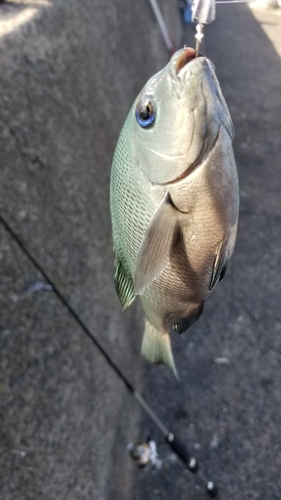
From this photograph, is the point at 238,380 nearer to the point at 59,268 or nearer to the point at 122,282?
the point at 59,268

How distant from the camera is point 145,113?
0.58 m

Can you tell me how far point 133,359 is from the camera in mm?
2027

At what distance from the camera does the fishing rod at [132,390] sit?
4.21ft

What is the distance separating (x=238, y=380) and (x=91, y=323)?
2.85 ft

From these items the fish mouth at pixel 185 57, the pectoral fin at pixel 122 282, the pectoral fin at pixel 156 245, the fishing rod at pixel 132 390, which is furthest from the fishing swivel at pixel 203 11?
the fishing rod at pixel 132 390

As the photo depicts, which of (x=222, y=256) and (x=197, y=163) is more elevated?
(x=197, y=163)

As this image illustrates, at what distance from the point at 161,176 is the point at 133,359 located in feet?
5.22

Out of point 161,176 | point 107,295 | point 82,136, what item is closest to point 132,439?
point 107,295

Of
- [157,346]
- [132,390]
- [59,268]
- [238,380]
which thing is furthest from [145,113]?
[238,380]

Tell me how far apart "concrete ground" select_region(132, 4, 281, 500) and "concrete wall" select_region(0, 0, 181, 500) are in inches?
7.5

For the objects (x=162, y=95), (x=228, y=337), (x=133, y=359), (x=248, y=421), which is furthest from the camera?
(x=228, y=337)

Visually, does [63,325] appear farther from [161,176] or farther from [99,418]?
[161,176]

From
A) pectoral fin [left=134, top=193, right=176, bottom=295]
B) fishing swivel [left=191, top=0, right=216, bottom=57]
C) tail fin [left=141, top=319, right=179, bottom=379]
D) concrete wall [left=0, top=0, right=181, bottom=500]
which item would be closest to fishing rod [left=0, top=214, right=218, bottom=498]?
concrete wall [left=0, top=0, right=181, bottom=500]

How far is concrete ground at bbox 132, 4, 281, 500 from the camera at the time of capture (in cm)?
178
